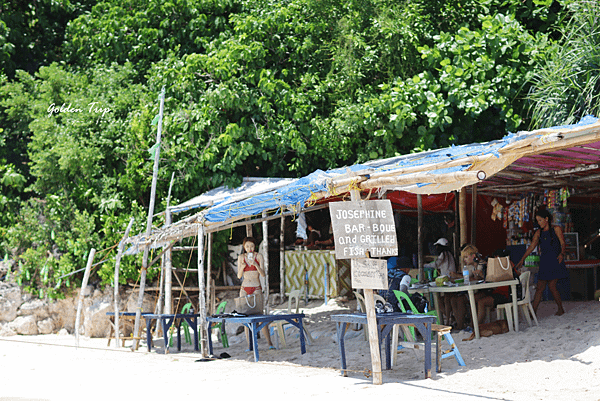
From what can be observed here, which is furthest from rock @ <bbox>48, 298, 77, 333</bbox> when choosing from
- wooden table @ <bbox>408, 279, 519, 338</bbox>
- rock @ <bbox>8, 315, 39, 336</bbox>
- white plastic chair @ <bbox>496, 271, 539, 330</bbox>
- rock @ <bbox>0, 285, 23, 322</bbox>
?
white plastic chair @ <bbox>496, 271, 539, 330</bbox>

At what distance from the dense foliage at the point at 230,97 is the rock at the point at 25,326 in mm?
705

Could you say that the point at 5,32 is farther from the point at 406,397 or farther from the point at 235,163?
the point at 406,397

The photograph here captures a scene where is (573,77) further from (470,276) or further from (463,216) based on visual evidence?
(470,276)

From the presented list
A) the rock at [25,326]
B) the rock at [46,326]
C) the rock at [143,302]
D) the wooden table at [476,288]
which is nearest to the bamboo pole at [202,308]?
the wooden table at [476,288]

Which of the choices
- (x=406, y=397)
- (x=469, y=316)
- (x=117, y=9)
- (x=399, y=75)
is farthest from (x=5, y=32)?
(x=406, y=397)

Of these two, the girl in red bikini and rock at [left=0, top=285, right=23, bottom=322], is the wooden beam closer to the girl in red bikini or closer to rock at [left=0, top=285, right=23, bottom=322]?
the girl in red bikini

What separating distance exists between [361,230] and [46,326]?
9.79 meters

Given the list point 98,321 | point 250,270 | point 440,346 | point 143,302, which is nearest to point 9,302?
point 98,321

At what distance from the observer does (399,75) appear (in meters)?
11.1

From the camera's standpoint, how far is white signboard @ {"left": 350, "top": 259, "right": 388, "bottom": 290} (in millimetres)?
5523

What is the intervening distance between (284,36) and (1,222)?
7.64 metres

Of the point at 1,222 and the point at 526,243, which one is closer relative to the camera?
the point at 526,243

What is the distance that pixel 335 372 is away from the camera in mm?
6457

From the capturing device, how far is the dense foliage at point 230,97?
392 inches
